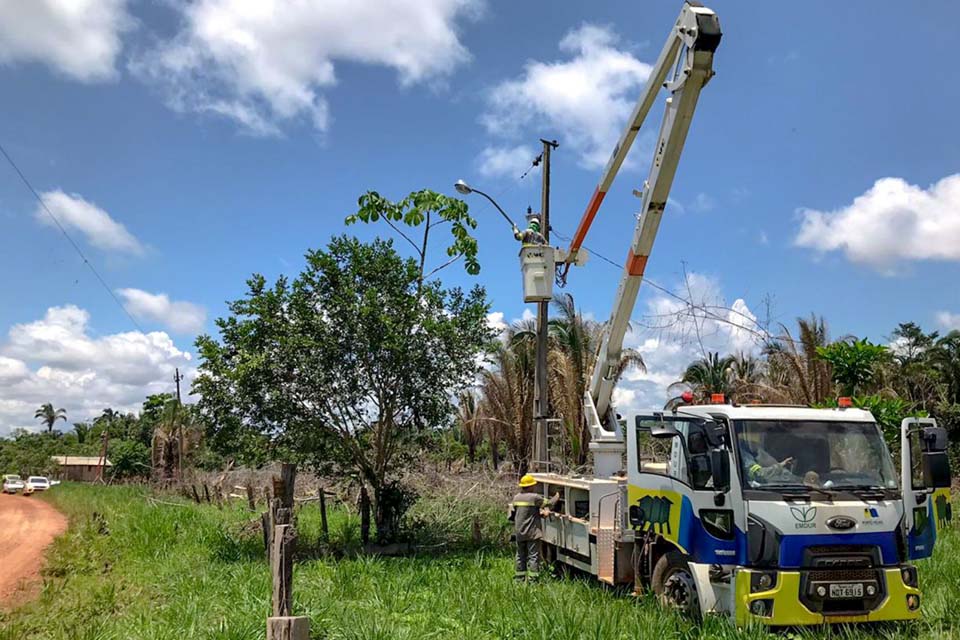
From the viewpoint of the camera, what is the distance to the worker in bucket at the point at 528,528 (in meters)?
11.7

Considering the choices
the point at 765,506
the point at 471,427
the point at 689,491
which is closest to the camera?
the point at 765,506

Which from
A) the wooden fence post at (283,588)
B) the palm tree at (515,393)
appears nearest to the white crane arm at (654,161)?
the wooden fence post at (283,588)

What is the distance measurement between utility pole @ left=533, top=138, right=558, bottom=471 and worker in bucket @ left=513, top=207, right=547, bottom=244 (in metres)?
0.26

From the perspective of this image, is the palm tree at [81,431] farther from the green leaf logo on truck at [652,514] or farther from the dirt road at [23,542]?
the green leaf logo on truck at [652,514]

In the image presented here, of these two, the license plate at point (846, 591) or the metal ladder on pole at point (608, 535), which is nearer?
the license plate at point (846, 591)

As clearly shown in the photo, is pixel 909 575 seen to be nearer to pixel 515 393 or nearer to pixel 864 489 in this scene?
pixel 864 489

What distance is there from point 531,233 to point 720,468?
742 centimetres

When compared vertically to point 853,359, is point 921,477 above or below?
below

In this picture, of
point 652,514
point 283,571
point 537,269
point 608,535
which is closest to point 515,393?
point 537,269

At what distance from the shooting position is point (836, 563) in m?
7.68

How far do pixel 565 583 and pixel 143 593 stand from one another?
7.40 meters

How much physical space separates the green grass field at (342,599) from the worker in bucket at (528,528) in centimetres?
37

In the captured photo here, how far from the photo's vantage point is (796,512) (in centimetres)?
774

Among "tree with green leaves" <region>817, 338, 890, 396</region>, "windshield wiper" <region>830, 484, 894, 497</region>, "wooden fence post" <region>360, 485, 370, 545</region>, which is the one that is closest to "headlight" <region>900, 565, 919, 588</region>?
"windshield wiper" <region>830, 484, 894, 497</region>
